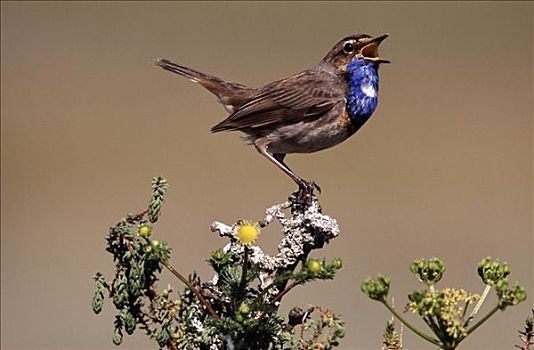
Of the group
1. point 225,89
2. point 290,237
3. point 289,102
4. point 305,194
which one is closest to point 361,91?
point 289,102

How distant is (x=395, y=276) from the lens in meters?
11.0

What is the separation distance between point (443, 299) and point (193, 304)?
2.04ft

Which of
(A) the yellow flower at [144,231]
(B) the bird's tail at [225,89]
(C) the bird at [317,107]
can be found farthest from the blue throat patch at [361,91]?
(A) the yellow flower at [144,231]

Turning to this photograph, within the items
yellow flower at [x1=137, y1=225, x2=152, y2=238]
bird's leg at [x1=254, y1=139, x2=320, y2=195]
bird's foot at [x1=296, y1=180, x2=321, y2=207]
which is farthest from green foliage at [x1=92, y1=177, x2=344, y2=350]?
bird's leg at [x1=254, y1=139, x2=320, y2=195]

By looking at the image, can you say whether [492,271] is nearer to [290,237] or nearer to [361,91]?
[290,237]

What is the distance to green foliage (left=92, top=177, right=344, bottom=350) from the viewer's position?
2.24 meters

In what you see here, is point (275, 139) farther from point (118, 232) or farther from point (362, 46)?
point (118, 232)

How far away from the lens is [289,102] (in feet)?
19.4

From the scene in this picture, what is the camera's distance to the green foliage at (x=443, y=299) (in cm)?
203

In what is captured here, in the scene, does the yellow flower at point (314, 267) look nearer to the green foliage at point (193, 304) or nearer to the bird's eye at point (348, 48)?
the green foliage at point (193, 304)

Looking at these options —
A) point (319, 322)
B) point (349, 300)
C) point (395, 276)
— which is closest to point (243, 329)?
point (319, 322)

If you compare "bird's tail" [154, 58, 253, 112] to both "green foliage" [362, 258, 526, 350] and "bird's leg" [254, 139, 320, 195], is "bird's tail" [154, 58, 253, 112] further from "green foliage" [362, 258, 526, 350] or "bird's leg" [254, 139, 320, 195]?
"green foliage" [362, 258, 526, 350]

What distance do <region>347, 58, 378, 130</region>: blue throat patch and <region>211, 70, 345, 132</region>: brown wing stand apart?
87 mm

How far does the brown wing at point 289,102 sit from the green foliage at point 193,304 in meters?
3.17
